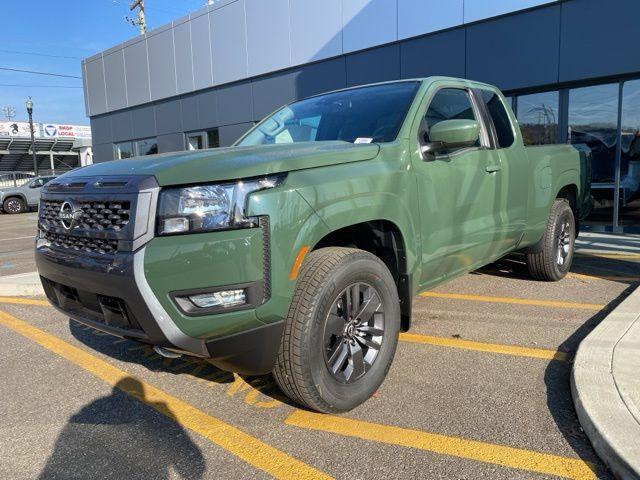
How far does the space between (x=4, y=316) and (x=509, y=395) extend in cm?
465

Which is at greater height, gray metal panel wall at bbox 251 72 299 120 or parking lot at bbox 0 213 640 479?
gray metal panel wall at bbox 251 72 299 120

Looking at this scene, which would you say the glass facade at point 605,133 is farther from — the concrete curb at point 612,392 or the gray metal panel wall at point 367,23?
the concrete curb at point 612,392

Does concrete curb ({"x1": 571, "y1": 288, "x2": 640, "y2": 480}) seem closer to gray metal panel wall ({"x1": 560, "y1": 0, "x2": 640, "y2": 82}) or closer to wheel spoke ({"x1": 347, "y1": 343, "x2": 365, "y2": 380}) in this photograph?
wheel spoke ({"x1": 347, "y1": 343, "x2": 365, "y2": 380})

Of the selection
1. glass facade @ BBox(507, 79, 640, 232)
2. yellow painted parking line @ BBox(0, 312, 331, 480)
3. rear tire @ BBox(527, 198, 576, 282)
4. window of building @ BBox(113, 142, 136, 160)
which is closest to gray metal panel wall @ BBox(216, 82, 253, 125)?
window of building @ BBox(113, 142, 136, 160)

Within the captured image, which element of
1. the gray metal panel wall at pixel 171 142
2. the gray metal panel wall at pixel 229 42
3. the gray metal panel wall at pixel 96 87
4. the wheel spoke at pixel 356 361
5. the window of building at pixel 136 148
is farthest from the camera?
the gray metal panel wall at pixel 96 87

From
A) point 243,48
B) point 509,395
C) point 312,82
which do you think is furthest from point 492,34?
point 509,395

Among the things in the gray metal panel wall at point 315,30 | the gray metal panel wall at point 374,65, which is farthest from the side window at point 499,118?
the gray metal panel wall at point 315,30

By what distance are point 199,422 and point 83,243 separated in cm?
115

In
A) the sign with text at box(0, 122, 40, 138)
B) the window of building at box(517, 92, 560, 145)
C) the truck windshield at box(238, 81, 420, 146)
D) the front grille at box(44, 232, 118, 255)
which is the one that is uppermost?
the sign with text at box(0, 122, 40, 138)

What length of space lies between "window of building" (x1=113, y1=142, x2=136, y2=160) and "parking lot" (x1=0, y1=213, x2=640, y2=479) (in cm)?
1757

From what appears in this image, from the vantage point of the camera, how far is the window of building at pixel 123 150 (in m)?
20.7

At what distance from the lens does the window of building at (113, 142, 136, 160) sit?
2074cm

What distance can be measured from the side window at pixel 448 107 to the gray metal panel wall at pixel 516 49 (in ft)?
20.2

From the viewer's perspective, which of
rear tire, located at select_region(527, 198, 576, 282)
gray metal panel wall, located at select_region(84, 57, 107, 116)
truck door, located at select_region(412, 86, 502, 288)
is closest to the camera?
truck door, located at select_region(412, 86, 502, 288)
